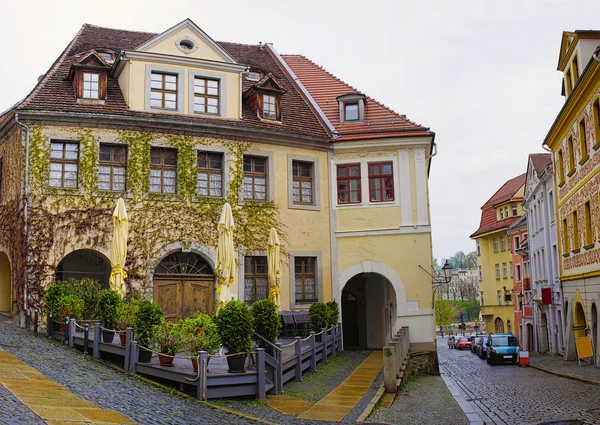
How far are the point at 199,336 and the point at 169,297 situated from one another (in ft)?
32.0

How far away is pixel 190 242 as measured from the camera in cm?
2262

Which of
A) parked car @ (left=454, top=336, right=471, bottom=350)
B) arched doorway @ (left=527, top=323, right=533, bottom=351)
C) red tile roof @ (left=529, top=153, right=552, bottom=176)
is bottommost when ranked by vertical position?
parked car @ (left=454, top=336, right=471, bottom=350)

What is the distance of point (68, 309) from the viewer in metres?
17.5

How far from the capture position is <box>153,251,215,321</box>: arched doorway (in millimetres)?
22281

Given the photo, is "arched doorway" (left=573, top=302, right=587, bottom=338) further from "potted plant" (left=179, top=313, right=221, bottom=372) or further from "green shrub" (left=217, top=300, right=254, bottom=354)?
"potted plant" (left=179, top=313, right=221, bottom=372)

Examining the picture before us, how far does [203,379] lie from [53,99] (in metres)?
13.2

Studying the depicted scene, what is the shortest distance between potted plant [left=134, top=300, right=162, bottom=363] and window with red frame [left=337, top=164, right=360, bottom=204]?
12.8 meters

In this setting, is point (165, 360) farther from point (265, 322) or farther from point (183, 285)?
point (183, 285)

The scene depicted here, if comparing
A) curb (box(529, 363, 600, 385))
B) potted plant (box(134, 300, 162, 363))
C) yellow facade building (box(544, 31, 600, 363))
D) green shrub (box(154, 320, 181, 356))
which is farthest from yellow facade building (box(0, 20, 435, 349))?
green shrub (box(154, 320, 181, 356))

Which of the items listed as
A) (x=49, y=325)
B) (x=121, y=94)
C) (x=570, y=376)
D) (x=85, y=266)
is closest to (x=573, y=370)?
(x=570, y=376)

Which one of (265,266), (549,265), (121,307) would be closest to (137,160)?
(265,266)

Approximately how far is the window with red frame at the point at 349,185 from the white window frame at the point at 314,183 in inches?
34.0

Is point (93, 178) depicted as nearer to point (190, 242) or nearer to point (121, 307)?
point (190, 242)

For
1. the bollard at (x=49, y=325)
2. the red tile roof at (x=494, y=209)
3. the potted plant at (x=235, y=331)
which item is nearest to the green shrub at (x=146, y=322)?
the potted plant at (x=235, y=331)
